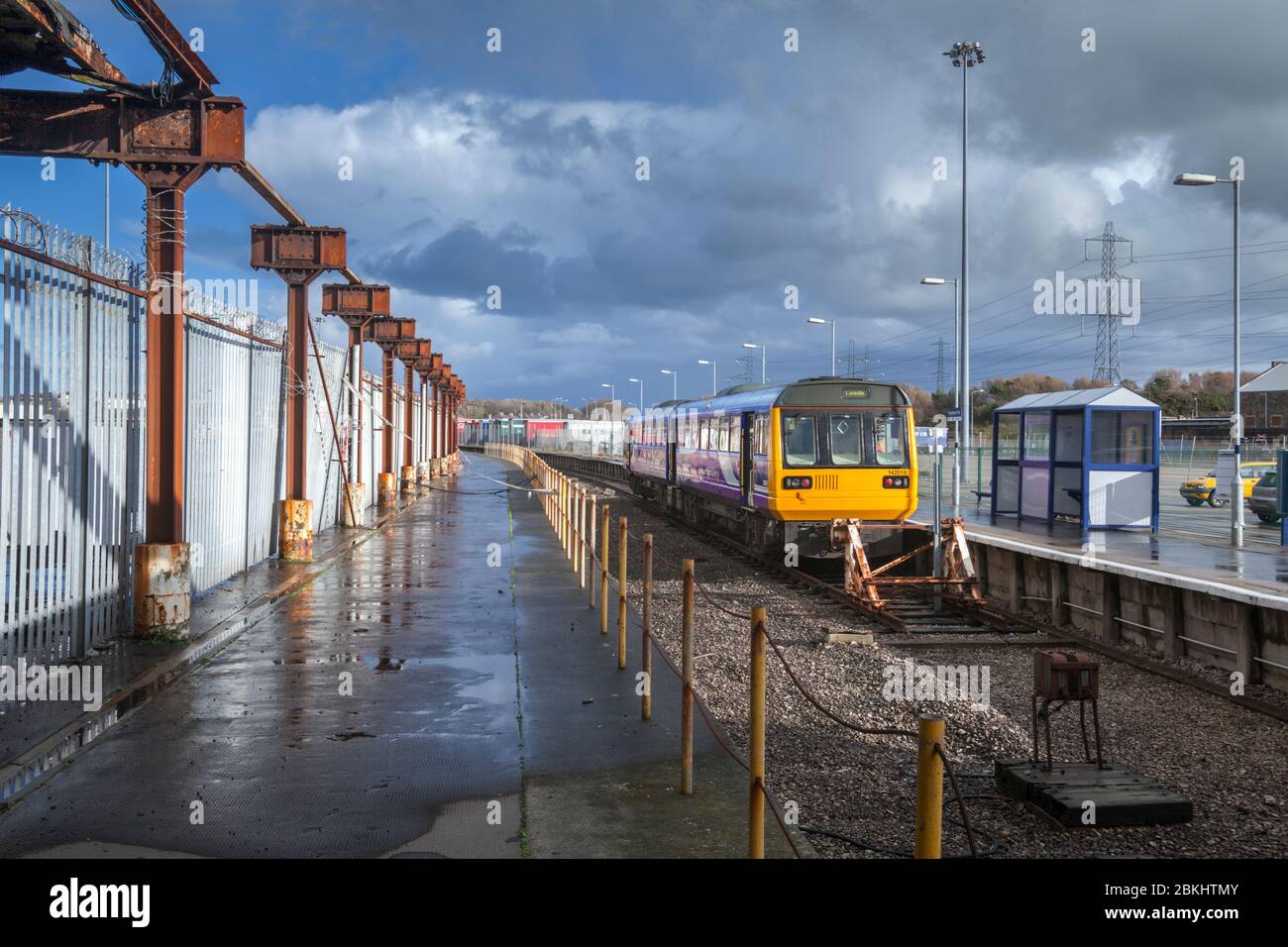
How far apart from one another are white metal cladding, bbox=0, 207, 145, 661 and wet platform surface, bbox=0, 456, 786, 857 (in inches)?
42.2

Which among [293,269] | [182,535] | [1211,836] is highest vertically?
[293,269]

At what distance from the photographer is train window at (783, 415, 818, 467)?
1797 centimetres

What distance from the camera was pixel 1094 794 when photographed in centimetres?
627

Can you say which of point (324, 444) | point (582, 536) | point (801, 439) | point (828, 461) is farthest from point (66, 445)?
point (324, 444)

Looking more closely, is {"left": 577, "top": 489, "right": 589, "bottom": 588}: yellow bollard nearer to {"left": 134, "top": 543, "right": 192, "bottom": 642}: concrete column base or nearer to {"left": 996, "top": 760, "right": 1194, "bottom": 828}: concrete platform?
{"left": 134, "top": 543, "right": 192, "bottom": 642}: concrete column base

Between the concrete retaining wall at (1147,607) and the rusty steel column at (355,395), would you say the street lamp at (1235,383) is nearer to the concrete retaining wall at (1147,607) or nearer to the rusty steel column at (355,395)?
the concrete retaining wall at (1147,607)

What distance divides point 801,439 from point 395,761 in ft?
40.5

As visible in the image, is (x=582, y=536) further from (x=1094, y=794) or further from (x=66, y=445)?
(x=1094, y=794)
